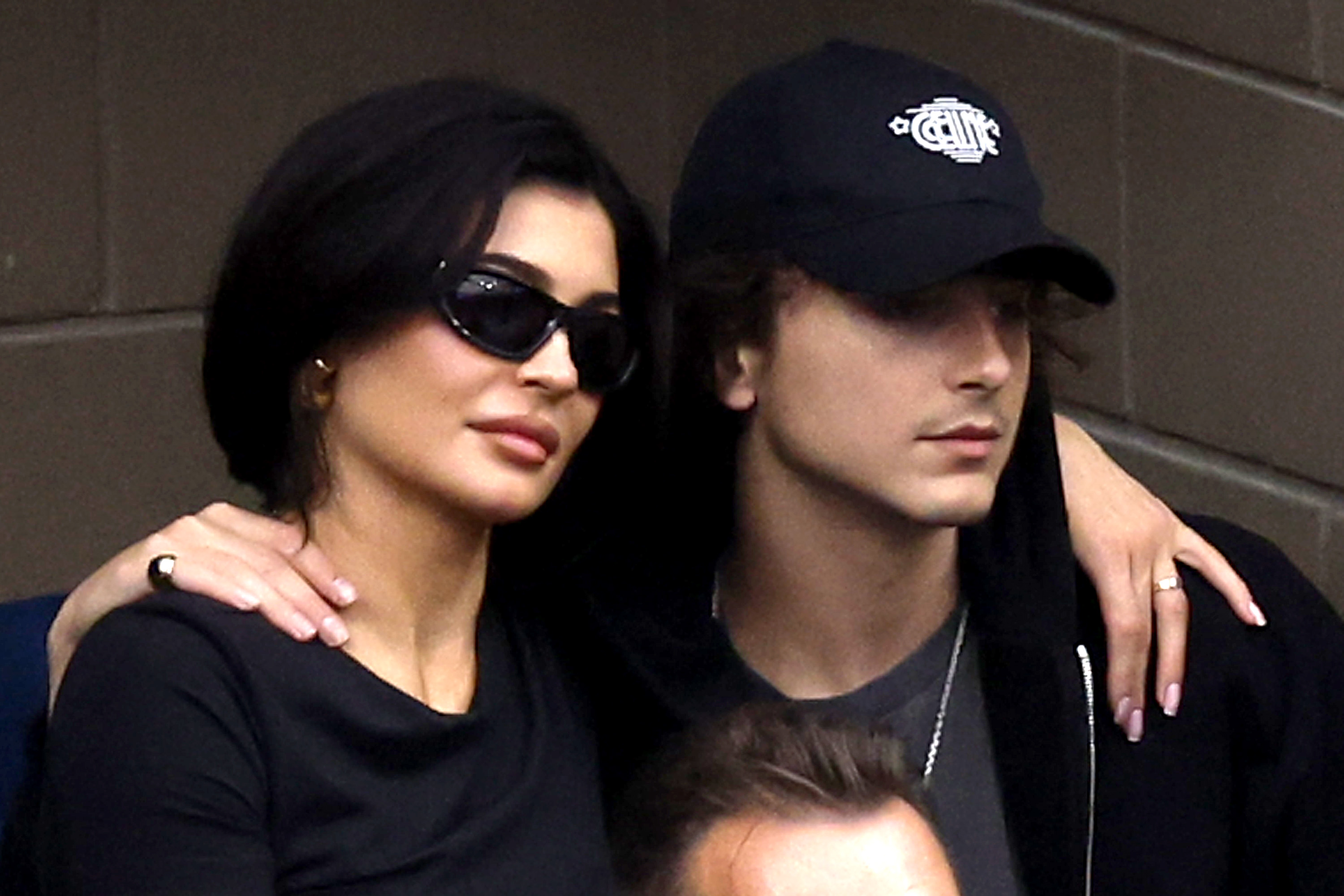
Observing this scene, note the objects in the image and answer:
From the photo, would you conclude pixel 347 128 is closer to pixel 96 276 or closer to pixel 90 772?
pixel 90 772

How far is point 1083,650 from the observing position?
3254mm

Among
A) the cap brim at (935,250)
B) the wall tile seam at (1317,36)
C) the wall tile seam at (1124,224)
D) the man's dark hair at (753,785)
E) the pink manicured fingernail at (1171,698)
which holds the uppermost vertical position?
the cap brim at (935,250)

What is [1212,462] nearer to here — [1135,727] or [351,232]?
[1135,727]

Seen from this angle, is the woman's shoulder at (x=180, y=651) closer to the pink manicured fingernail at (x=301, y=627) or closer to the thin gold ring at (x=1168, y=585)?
the pink manicured fingernail at (x=301, y=627)

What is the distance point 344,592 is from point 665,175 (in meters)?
2.02

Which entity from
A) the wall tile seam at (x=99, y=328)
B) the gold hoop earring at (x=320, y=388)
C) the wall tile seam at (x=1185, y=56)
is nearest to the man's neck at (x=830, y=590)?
the gold hoop earring at (x=320, y=388)

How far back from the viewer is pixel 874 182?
10.4 ft

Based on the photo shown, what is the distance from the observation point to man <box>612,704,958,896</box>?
2529 mm

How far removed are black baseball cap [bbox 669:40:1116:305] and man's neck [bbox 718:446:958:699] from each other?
0.93 feet

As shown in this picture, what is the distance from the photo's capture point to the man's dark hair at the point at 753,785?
8.55ft

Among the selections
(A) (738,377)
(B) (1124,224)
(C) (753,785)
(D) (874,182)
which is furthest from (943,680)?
(B) (1124,224)

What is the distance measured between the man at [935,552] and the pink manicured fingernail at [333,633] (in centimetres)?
48

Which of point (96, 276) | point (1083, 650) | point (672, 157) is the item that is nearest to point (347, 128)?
point (1083, 650)

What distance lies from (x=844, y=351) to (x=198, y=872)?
955 millimetres
